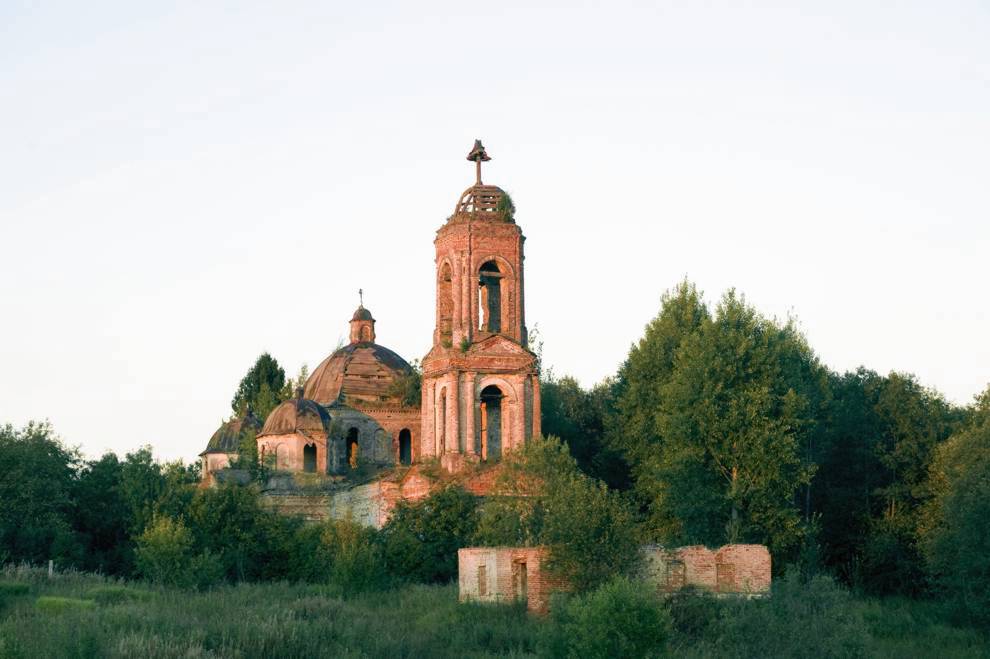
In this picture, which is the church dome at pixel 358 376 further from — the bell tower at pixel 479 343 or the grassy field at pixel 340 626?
the grassy field at pixel 340 626

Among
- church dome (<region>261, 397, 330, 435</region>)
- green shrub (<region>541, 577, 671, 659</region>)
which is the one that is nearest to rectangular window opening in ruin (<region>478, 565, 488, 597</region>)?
green shrub (<region>541, 577, 671, 659</region>)

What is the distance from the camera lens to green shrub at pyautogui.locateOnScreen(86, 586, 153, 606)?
28.4 metres

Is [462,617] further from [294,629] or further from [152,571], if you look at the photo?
[152,571]

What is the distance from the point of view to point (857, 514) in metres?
41.4

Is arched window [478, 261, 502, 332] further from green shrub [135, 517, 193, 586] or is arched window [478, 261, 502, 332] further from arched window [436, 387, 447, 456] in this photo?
green shrub [135, 517, 193, 586]

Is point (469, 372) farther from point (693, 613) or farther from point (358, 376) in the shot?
point (693, 613)

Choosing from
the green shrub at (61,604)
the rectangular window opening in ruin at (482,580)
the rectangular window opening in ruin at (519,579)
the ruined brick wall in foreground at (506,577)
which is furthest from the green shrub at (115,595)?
the rectangular window opening in ruin at (519,579)

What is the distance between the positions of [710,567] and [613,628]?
7.09 metres

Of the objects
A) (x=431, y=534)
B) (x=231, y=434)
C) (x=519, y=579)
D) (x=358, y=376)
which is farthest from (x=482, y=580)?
(x=231, y=434)

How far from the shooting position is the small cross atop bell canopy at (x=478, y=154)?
41.3m

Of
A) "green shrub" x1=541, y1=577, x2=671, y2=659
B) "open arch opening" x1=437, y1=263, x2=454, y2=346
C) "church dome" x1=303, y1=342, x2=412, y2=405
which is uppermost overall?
"open arch opening" x1=437, y1=263, x2=454, y2=346

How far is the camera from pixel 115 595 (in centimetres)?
2917

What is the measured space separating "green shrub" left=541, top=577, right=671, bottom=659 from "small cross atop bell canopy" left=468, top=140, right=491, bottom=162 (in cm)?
2045

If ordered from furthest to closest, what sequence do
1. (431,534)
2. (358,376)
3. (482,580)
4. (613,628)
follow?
(358,376)
(431,534)
(482,580)
(613,628)
